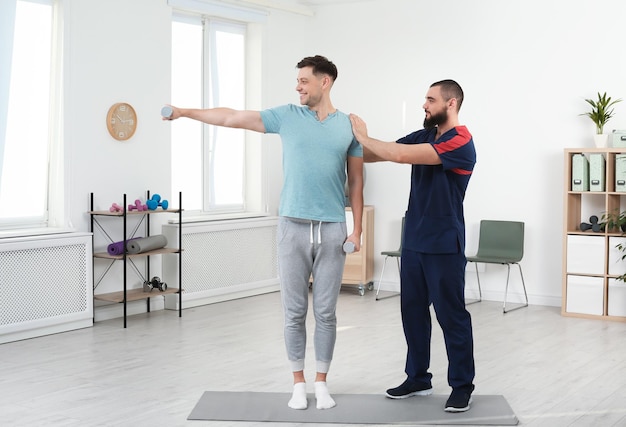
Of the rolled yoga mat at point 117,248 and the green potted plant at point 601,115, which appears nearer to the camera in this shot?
the rolled yoga mat at point 117,248

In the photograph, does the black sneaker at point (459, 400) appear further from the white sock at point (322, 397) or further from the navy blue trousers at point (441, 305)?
the white sock at point (322, 397)

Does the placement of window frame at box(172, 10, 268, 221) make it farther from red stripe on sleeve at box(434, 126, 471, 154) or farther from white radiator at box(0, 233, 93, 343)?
red stripe on sleeve at box(434, 126, 471, 154)

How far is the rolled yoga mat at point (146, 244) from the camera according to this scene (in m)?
5.94

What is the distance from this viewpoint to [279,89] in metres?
7.75

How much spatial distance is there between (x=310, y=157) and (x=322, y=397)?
1.11 meters

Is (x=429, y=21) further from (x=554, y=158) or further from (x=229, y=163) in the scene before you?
(x=229, y=163)

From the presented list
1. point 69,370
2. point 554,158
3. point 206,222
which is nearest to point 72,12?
point 206,222

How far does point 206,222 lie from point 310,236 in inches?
129

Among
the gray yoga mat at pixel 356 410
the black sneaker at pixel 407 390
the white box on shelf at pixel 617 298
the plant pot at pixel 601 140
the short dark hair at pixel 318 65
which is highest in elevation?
the short dark hair at pixel 318 65

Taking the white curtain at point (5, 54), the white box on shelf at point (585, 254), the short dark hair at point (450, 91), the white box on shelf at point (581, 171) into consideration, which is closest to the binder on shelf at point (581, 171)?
the white box on shelf at point (581, 171)

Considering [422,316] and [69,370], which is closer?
[422,316]

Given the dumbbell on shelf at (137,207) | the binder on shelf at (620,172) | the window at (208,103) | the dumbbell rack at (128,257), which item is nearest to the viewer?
the dumbbell rack at (128,257)

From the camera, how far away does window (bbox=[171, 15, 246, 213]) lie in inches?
277

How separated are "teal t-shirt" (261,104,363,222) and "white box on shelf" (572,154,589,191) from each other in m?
3.20
